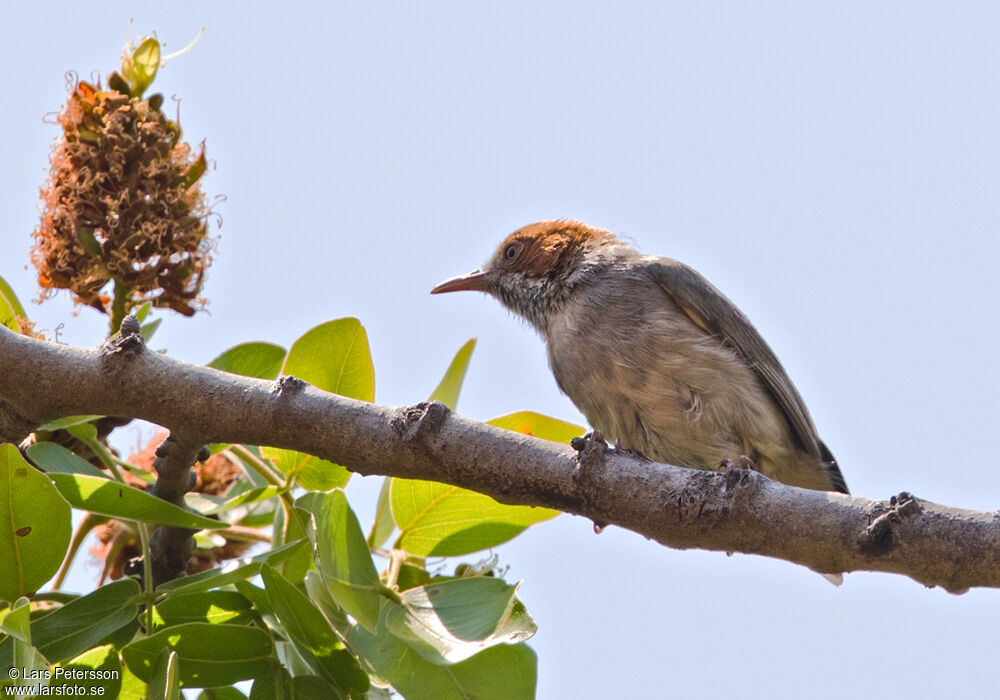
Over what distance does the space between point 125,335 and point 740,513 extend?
5.67ft

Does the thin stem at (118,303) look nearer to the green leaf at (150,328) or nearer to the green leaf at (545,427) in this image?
the green leaf at (150,328)

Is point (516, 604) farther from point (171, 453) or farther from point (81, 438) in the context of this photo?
point (81, 438)

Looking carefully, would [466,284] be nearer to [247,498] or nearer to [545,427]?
[545,427]

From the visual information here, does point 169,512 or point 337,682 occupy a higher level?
point 169,512

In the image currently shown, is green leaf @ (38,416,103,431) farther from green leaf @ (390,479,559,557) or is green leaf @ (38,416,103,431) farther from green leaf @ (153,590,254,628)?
green leaf @ (390,479,559,557)

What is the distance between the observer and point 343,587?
2.77 metres

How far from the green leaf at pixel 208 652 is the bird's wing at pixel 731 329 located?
305cm

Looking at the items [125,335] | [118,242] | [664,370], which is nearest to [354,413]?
[125,335]

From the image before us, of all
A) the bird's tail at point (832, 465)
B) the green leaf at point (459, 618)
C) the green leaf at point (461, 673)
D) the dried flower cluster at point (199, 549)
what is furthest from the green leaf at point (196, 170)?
the bird's tail at point (832, 465)

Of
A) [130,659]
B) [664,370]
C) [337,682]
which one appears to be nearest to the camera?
[130,659]

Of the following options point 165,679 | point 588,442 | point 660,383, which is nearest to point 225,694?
point 165,679

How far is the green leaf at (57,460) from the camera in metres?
3.06

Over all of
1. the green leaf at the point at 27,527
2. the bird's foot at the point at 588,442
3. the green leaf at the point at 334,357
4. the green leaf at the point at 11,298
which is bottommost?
the green leaf at the point at 27,527

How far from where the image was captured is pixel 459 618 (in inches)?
107
